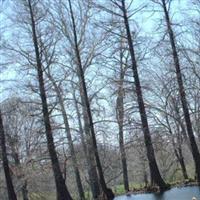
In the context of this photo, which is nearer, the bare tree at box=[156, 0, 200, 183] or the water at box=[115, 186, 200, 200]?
the water at box=[115, 186, 200, 200]

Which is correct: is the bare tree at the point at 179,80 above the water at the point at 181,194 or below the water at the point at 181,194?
above

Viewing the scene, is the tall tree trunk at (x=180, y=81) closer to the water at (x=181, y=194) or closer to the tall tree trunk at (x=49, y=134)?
the water at (x=181, y=194)

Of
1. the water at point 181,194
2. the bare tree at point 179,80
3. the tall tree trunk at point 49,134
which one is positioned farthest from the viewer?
the tall tree trunk at point 49,134

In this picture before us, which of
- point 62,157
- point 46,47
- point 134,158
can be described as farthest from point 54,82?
point 134,158

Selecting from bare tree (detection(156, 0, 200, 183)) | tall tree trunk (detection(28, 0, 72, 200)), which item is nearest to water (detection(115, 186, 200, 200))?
bare tree (detection(156, 0, 200, 183))

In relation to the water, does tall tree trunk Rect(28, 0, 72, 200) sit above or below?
above

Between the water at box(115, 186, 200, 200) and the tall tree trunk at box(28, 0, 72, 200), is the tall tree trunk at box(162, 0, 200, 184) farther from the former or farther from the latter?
the tall tree trunk at box(28, 0, 72, 200)

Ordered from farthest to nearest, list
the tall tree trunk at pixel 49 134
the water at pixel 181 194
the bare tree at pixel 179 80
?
1. the tall tree trunk at pixel 49 134
2. the bare tree at pixel 179 80
3. the water at pixel 181 194

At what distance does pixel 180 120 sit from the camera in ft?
118

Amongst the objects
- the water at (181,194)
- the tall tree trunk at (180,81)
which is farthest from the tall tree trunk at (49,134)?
the tall tree trunk at (180,81)

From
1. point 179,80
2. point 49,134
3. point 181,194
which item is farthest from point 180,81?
point 49,134

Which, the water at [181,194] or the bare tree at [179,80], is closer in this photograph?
the water at [181,194]

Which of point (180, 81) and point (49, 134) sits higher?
point (180, 81)

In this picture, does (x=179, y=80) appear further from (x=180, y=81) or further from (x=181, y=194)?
(x=181, y=194)
